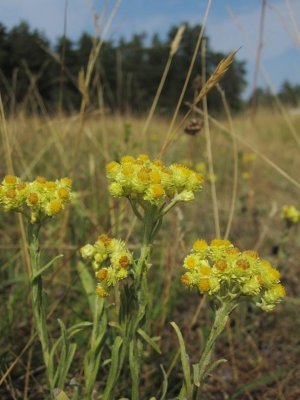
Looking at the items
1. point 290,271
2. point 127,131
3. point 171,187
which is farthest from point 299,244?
point 171,187

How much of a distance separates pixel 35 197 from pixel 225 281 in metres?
0.40

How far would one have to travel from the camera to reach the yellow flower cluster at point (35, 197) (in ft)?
3.24

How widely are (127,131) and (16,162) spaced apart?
940 mm

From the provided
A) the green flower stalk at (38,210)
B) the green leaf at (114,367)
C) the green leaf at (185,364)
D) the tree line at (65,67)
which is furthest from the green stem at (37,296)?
the tree line at (65,67)

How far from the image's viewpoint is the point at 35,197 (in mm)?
982

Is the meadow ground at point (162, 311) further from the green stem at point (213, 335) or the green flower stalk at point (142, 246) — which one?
the green stem at point (213, 335)

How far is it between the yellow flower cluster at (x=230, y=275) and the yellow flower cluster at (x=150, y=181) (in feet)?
0.40

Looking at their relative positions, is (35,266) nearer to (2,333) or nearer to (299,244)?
(2,333)

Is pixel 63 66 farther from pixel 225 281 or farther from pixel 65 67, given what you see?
pixel 225 281

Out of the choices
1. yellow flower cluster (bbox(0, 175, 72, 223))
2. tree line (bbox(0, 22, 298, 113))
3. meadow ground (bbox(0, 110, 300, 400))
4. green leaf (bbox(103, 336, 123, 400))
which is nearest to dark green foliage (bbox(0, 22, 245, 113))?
tree line (bbox(0, 22, 298, 113))

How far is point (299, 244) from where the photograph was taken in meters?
3.15

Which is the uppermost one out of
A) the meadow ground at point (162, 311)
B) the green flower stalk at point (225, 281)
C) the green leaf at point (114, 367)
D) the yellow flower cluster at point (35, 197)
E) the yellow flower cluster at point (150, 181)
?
the yellow flower cluster at point (150, 181)

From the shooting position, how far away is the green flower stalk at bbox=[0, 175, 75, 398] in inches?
38.9

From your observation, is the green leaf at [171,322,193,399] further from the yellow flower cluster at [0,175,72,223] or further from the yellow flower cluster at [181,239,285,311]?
the yellow flower cluster at [0,175,72,223]
